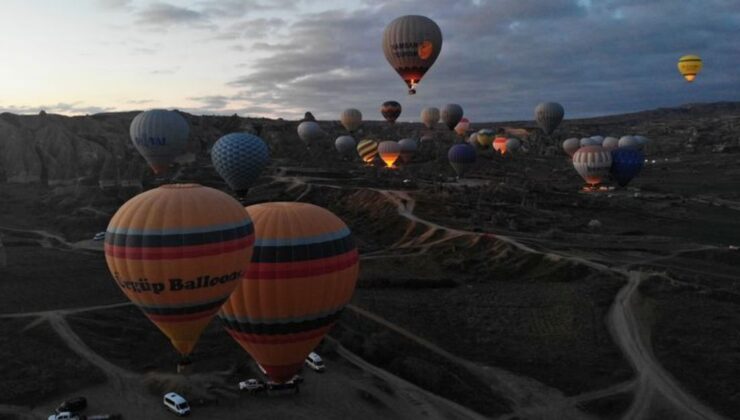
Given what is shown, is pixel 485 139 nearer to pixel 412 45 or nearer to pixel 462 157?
pixel 462 157

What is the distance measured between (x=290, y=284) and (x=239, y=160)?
159 feet

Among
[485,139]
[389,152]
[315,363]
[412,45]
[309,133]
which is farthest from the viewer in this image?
[485,139]

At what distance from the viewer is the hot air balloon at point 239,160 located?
70.1m

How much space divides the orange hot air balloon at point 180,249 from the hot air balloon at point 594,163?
263 ft

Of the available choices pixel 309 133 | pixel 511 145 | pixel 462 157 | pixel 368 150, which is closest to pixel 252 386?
pixel 462 157

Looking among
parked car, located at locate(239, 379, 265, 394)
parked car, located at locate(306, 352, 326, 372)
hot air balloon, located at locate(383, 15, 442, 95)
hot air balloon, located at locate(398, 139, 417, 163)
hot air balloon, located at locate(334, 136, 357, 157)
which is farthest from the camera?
hot air balloon, located at locate(334, 136, 357, 157)

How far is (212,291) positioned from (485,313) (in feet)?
75.2

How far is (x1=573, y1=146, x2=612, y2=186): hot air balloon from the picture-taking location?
9419 cm

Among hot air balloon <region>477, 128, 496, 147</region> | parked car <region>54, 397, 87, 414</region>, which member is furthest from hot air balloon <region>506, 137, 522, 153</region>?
parked car <region>54, 397, 87, 414</region>

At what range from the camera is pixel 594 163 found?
94312 millimetres

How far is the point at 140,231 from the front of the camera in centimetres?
2369

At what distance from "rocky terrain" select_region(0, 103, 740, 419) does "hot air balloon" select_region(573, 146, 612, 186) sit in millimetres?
5732

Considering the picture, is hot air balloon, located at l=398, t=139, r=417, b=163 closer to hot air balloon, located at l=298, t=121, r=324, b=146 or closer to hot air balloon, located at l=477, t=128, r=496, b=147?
hot air balloon, located at l=298, t=121, r=324, b=146

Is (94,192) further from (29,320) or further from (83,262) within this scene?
(29,320)
